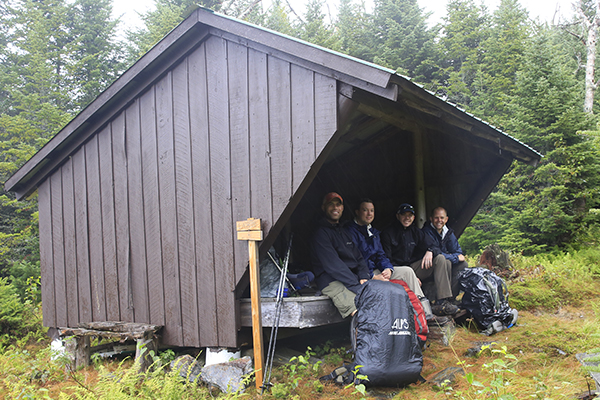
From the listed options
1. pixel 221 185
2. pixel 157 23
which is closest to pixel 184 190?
pixel 221 185

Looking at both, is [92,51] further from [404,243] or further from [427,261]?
[427,261]

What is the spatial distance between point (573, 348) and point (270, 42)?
444 cm

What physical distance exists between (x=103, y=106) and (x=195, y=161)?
5.05ft

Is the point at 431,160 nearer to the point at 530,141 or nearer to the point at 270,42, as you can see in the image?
the point at 270,42

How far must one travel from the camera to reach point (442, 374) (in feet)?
11.8

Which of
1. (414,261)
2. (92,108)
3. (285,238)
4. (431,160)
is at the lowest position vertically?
(414,261)

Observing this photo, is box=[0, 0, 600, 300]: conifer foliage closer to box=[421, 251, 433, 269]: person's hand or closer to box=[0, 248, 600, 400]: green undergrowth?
box=[421, 251, 433, 269]: person's hand

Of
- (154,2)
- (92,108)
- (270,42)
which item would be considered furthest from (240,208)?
(154,2)

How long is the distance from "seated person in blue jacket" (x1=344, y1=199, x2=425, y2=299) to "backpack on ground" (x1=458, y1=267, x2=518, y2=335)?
782 mm

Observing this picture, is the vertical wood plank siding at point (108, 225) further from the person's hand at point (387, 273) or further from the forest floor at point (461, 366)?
the person's hand at point (387, 273)

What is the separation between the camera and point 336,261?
4387mm

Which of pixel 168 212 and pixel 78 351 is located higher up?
pixel 168 212

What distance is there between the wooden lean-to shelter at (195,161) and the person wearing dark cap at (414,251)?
4.85 ft

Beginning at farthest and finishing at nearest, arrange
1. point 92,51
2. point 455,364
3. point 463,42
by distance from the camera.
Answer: point 463,42 < point 92,51 < point 455,364
